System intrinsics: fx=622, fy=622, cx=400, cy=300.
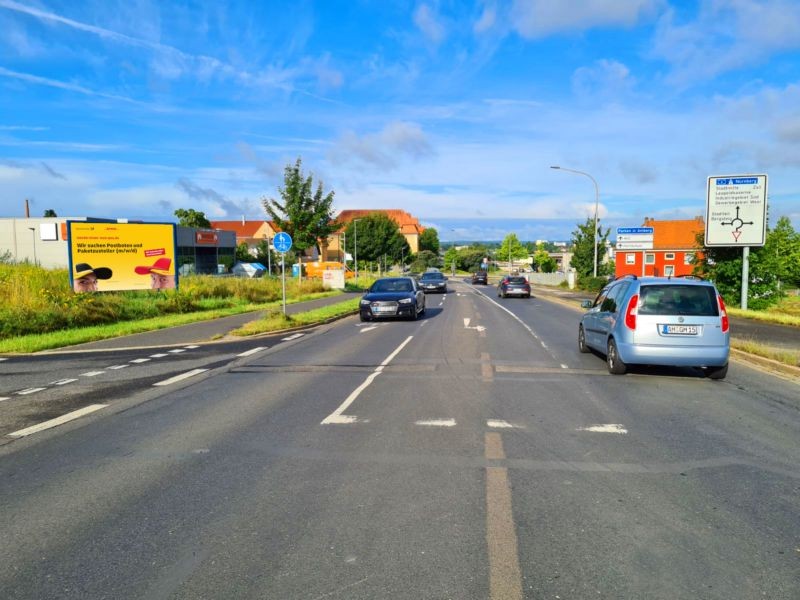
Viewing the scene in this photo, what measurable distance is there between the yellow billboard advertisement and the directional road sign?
22.4 m

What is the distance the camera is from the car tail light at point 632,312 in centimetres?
966

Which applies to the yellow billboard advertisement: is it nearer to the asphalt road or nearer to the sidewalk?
the sidewalk

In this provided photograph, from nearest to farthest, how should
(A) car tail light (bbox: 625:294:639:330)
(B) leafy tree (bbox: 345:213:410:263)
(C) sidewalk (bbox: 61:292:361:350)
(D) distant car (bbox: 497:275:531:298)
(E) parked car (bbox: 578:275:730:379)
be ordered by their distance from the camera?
(E) parked car (bbox: 578:275:730:379) → (A) car tail light (bbox: 625:294:639:330) → (C) sidewalk (bbox: 61:292:361:350) → (D) distant car (bbox: 497:275:531:298) → (B) leafy tree (bbox: 345:213:410:263)

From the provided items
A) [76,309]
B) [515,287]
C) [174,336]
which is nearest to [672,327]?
[174,336]

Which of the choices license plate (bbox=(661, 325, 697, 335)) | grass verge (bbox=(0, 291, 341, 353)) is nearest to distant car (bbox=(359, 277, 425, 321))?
grass verge (bbox=(0, 291, 341, 353))

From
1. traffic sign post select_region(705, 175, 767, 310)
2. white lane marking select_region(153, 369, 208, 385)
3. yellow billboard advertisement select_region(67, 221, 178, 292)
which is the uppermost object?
traffic sign post select_region(705, 175, 767, 310)

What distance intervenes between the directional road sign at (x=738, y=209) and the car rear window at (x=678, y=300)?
62.9ft

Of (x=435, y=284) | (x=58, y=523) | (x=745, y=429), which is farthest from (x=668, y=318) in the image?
(x=435, y=284)

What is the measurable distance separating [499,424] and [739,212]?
78.6 feet

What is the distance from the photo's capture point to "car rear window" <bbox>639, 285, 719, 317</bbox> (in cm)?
948

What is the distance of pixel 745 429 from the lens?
6684mm

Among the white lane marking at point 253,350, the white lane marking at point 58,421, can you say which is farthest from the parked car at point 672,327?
the white lane marking at point 58,421

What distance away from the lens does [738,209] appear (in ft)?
85.7

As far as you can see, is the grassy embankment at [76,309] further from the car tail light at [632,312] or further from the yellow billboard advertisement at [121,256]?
the car tail light at [632,312]
